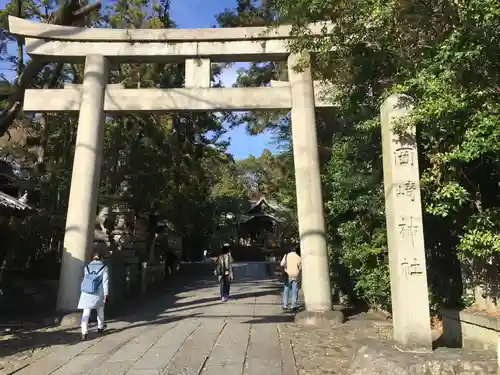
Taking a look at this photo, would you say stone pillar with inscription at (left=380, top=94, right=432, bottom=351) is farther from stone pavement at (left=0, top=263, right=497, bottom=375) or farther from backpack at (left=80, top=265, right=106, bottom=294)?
backpack at (left=80, top=265, right=106, bottom=294)

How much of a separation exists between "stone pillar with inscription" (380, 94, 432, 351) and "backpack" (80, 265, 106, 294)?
4.93 meters

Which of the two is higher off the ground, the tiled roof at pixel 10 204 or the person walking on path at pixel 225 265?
the tiled roof at pixel 10 204

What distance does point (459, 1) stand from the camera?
5.75 meters

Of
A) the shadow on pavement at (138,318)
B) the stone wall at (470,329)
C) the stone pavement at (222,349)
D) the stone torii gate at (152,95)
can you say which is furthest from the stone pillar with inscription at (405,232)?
the shadow on pavement at (138,318)

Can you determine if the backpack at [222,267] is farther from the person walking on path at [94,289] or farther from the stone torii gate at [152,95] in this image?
the person walking on path at [94,289]

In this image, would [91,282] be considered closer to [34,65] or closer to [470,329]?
[34,65]

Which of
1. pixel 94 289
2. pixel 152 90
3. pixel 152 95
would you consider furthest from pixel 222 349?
pixel 152 90

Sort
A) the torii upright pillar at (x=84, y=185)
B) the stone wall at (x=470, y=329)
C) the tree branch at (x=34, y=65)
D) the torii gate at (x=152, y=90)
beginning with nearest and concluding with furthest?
the stone wall at (x=470, y=329) → the torii upright pillar at (x=84, y=185) → the torii gate at (x=152, y=90) → the tree branch at (x=34, y=65)

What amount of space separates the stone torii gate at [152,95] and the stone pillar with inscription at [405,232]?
3200 millimetres

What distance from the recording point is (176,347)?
6.94 metres

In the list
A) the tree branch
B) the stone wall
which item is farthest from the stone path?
the tree branch

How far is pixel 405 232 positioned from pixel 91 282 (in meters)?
5.24

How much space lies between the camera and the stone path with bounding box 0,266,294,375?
18.9ft

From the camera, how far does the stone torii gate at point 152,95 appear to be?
370 inches
